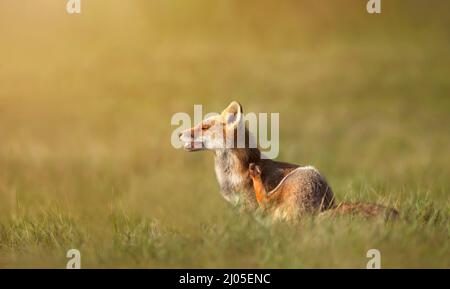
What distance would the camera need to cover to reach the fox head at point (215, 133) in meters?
12.8

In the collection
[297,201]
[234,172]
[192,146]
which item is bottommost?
[297,201]

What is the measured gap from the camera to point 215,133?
12.8 metres

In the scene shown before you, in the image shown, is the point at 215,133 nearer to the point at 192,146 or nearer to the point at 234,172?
the point at 192,146

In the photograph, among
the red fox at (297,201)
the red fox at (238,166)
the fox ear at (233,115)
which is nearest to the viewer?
the red fox at (297,201)

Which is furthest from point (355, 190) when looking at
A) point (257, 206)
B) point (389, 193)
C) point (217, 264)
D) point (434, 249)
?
point (217, 264)

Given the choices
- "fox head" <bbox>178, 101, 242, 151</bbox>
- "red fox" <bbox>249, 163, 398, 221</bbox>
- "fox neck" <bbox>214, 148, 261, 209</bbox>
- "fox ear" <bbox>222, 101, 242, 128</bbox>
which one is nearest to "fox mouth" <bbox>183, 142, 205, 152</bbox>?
"fox head" <bbox>178, 101, 242, 151</bbox>

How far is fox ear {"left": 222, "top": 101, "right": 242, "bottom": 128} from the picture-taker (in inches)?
502

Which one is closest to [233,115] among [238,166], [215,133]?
[215,133]

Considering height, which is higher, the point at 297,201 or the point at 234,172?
the point at 234,172

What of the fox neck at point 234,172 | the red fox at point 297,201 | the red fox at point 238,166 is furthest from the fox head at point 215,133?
the red fox at point 297,201

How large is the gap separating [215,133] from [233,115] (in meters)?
0.36

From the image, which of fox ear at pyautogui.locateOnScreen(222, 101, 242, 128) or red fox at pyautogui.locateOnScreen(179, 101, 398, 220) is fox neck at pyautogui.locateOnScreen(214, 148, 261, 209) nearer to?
red fox at pyautogui.locateOnScreen(179, 101, 398, 220)

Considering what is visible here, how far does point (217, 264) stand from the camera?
1082 centimetres

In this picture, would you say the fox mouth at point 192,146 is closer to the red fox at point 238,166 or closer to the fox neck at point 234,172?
the red fox at point 238,166
